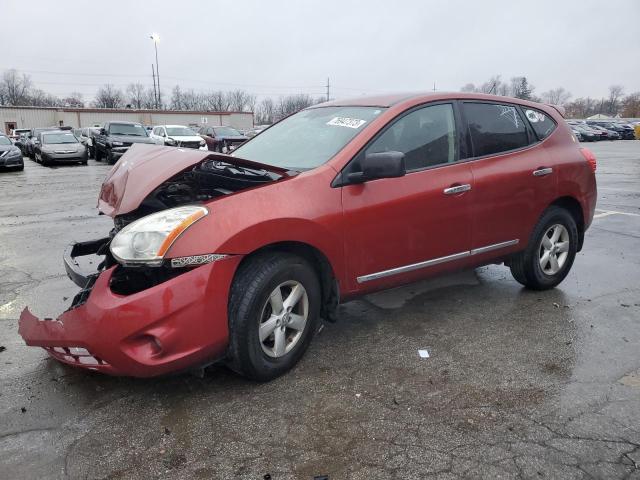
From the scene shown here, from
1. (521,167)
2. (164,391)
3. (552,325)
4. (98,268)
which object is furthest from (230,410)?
(521,167)

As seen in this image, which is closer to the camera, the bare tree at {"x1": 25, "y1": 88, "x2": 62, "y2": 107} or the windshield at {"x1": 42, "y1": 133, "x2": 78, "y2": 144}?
the windshield at {"x1": 42, "y1": 133, "x2": 78, "y2": 144}

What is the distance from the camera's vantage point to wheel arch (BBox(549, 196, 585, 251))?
4715 millimetres

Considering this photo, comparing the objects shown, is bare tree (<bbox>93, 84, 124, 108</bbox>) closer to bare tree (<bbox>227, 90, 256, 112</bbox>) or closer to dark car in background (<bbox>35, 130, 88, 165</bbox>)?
bare tree (<bbox>227, 90, 256, 112</bbox>)

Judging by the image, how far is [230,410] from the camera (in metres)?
2.83

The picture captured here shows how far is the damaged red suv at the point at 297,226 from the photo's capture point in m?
2.67

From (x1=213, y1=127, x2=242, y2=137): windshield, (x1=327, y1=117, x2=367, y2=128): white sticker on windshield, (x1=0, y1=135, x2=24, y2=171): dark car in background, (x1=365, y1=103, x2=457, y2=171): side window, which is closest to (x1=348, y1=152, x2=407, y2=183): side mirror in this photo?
(x1=365, y1=103, x2=457, y2=171): side window

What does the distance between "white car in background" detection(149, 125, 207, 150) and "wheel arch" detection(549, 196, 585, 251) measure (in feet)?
61.8

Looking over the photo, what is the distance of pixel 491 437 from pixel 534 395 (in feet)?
1.87

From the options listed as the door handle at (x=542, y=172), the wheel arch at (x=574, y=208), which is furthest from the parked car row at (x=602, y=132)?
the door handle at (x=542, y=172)

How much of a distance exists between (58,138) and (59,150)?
1.43 m

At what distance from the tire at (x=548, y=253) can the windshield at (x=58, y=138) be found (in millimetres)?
21094

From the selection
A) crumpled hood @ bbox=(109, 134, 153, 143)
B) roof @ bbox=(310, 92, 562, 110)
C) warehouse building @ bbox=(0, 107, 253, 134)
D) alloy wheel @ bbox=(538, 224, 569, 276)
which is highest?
warehouse building @ bbox=(0, 107, 253, 134)

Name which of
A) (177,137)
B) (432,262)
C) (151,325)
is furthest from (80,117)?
(151,325)

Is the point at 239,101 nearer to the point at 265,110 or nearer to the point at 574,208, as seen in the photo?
the point at 265,110
